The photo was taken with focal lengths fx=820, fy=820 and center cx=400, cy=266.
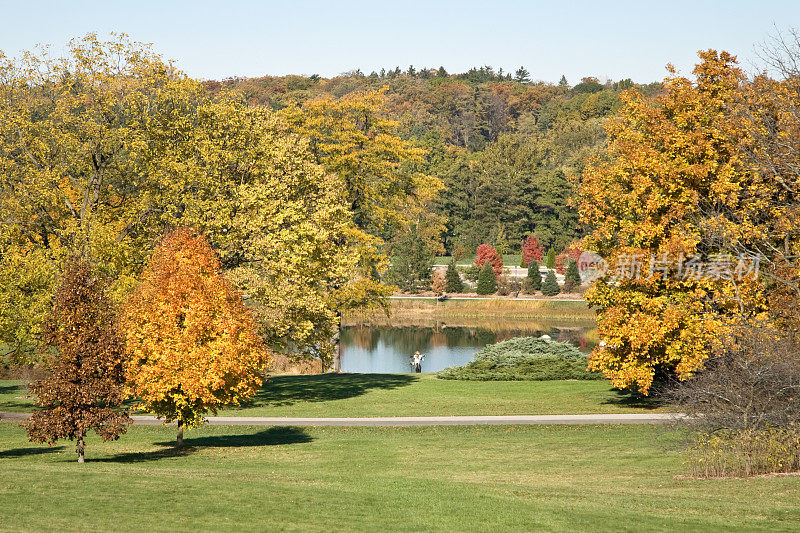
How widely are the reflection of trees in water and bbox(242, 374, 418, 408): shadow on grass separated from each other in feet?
65.5

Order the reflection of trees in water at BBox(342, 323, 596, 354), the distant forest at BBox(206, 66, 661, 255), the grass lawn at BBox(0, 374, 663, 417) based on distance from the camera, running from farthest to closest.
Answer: the distant forest at BBox(206, 66, 661, 255) < the reflection of trees in water at BBox(342, 323, 596, 354) < the grass lawn at BBox(0, 374, 663, 417)

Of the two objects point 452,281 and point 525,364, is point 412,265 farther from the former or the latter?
point 525,364

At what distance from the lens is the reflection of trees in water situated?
6019 centimetres

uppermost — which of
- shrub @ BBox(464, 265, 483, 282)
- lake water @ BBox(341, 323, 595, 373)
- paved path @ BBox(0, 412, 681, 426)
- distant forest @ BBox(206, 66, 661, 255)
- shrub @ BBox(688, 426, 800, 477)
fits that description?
distant forest @ BBox(206, 66, 661, 255)

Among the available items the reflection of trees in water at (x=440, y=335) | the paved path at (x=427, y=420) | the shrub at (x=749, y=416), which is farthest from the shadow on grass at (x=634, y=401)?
the reflection of trees in water at (x=440, y=335)

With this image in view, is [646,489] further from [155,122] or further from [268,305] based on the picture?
[155,122]

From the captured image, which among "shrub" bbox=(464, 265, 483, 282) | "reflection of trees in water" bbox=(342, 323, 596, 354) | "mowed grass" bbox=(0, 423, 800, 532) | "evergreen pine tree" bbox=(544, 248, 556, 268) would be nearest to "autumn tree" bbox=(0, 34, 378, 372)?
"mowed grass" bbox=(0, 423, 800, 532)

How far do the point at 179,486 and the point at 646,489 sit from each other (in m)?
9.32

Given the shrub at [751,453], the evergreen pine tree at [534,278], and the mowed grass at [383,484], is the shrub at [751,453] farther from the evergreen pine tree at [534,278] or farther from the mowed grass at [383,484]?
the evergreen pine tree at [534,278]

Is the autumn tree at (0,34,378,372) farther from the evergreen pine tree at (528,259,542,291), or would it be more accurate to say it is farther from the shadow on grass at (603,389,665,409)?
the evergreen pine tree at (528,259,542,291)

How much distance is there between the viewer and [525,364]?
3919 cm

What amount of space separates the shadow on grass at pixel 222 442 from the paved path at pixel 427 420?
1.19 m

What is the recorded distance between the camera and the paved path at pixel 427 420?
26359mm

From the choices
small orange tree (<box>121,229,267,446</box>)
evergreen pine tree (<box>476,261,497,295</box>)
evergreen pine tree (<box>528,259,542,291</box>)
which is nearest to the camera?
small orange tree (<box>121,229,267,446</box>)
